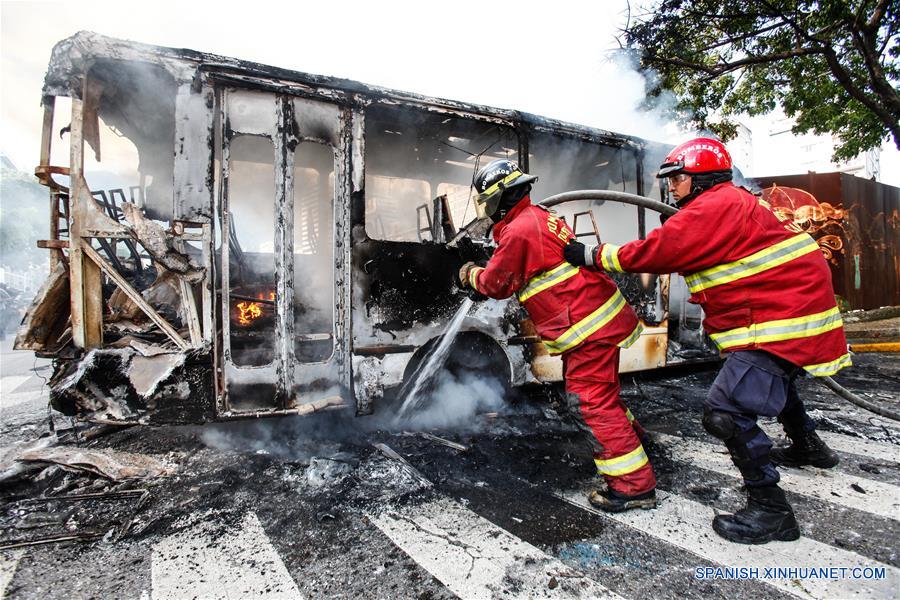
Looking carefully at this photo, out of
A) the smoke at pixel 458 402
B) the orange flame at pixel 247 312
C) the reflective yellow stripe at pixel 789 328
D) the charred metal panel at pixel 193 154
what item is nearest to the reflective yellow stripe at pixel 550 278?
the reflective yellow stripe at pixel 789 328

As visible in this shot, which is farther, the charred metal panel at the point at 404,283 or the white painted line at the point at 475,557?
the charred metal panel at the point at 404,283

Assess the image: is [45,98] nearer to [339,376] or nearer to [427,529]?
[339,376]

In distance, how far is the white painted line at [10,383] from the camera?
5.84 metres

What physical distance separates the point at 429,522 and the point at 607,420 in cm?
114

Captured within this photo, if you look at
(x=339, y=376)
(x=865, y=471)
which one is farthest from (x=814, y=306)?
(x=339, y=376)

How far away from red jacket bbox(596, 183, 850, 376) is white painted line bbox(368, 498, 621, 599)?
1.41 metres

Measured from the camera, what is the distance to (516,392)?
4.46 meters

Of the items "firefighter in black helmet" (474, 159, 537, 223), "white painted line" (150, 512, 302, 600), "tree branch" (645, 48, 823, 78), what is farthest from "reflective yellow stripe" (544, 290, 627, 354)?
"tree branch" (645, 48, 823, 78)

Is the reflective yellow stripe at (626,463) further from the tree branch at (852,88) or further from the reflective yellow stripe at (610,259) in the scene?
the tree branch at (852,88)

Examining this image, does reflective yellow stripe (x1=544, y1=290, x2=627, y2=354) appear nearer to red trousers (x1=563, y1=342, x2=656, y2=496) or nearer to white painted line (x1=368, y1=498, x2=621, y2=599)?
red trousers (x1=563, y1=342, x2=656, y2=496)

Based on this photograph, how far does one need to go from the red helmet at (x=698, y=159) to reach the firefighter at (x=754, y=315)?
178 mm

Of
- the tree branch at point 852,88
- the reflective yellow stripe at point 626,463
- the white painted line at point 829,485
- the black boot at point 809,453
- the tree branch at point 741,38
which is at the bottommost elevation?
the white painted line at point 829,485

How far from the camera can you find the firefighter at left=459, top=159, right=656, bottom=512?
248 cm

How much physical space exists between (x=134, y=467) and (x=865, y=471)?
4.84 metres
